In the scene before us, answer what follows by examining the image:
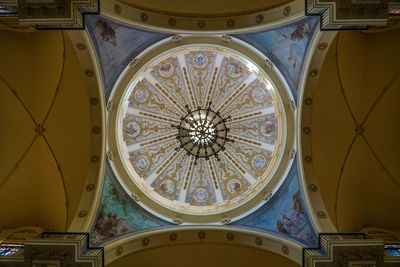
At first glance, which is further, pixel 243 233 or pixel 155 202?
pixel 155 202

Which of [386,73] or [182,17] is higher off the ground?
[182,17]

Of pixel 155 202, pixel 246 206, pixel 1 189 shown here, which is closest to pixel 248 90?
pixel 246 206

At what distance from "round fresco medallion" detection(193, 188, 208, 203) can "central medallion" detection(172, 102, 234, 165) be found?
150 cm

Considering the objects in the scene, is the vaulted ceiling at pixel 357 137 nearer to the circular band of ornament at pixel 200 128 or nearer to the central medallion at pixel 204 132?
the circular band of ornament at pixel 200 128

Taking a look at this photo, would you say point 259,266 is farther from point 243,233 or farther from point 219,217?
point 219,217

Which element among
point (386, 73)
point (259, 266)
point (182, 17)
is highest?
point (182, 17)

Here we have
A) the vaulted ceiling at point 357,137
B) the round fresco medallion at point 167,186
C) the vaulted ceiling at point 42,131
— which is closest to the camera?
the vaulted ceiling at point 42,131

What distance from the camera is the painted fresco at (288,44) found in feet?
32.9

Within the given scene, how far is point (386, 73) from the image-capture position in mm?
10469

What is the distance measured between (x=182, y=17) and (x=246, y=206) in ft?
23.9

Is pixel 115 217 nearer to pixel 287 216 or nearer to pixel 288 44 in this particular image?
pixel 287 216

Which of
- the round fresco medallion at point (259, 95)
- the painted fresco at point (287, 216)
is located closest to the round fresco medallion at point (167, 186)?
the painted fresco at point (287, 216)

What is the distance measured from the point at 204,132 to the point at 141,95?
146 inches

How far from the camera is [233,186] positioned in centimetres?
1603
